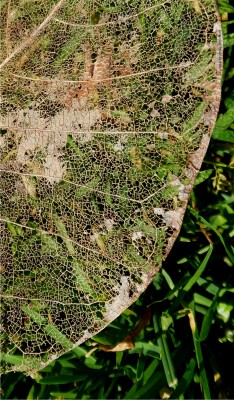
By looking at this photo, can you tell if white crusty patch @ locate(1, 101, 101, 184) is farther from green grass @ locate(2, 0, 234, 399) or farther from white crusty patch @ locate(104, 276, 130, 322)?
white crusty patch @ locate(104, 276, 130, 322)

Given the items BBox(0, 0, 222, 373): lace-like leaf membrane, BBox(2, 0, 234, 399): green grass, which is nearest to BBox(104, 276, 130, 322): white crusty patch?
BBox(0, 0, 222, 373): lace-like leaf membrane

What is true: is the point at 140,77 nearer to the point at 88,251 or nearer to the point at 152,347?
the point at 88,251

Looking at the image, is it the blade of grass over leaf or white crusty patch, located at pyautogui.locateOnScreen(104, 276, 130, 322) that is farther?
the blade of grass over leaf

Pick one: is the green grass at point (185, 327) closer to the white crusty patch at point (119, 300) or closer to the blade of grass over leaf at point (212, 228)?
the blade of grass over leaf at point (212, 228)

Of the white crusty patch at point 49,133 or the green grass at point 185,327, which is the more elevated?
the white crusty patch at point 49,133

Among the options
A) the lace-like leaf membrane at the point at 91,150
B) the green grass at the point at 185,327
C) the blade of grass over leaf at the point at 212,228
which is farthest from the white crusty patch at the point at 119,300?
the blade of grass over leaf at the point at 212,228

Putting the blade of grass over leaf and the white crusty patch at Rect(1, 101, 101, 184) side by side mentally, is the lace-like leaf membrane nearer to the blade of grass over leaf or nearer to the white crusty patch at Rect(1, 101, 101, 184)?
the white crusty patch at Rect(1, 101, 101, 184)

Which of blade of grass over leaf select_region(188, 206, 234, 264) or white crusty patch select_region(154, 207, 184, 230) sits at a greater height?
white crusty patch select_region(154, 207, 184, 230)

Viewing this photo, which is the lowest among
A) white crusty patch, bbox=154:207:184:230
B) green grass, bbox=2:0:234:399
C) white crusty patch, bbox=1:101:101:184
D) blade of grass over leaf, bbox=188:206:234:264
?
green grass, bbox=2:0:234:399
